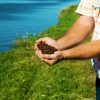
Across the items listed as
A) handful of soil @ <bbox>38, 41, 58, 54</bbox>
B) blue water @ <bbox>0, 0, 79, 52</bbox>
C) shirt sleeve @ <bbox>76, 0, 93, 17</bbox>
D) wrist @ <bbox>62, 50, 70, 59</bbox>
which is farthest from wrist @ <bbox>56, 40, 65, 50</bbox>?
blue water @ <bbox>0, 0, 79, 52</bbox>

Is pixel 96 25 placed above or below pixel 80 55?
above

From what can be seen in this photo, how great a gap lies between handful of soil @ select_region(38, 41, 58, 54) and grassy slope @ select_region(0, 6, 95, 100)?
3.41 meters

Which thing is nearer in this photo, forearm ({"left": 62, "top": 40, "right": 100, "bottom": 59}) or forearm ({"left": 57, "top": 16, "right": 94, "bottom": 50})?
forearm ({"left": 62, "top": 40, "right": 100, "bottom": 59})

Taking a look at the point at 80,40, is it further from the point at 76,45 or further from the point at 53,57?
the point at 53,57

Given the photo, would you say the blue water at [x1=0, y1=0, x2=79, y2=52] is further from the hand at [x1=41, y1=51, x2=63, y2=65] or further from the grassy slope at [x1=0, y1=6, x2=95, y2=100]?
the hand at [x1=41, y1=51, x2=63, y2=65]

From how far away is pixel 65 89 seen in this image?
6578 millimetres

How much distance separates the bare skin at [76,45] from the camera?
94.0 inches

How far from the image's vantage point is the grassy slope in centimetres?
637

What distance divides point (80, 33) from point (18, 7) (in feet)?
86.6

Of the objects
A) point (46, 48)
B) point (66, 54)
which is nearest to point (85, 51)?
point (66, 54)

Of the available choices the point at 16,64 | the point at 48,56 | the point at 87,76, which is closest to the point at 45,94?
the point at 87,76

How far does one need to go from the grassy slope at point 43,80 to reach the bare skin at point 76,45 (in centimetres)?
325

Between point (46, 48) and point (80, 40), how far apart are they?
0.37 m

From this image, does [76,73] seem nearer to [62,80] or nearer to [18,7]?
[62,80]
